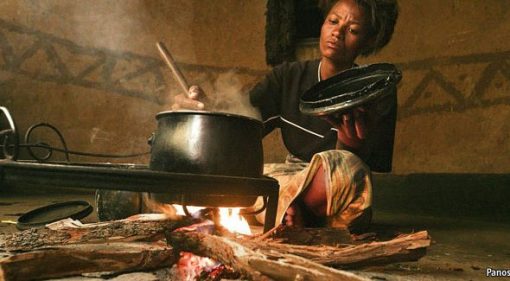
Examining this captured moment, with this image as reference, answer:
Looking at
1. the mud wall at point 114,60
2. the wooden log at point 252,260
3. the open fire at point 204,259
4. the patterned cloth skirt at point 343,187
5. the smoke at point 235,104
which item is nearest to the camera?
the wooden log at point 252,260

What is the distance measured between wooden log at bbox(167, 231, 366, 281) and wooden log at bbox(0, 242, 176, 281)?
0.11 meters

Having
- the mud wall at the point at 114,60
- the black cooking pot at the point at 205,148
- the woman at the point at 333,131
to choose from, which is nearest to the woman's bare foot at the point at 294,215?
the woman at the point at 333,131

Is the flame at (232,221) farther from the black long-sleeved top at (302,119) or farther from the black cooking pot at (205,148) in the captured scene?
the black long-sleeved top at (302,119)

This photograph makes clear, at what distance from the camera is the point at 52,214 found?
3.09 m

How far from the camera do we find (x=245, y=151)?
2.09 m

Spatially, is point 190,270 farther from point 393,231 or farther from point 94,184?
point 393,231

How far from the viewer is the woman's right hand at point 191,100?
2643 mm

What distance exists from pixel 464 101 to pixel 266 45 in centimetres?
266

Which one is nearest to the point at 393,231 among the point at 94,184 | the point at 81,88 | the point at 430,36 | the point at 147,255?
the point at 147,255

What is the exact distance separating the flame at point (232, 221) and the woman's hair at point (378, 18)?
5.46 ft

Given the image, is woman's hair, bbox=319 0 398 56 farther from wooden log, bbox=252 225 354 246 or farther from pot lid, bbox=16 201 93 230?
pot lid, bbox=16 201 93 230

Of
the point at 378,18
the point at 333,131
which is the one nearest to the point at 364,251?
the point at 333,131

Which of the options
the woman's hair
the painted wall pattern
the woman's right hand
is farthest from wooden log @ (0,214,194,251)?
the painted wall pattern

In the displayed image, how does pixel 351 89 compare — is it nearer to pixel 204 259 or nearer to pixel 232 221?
pixel 232 221
